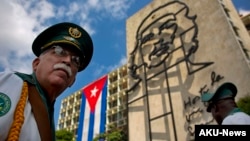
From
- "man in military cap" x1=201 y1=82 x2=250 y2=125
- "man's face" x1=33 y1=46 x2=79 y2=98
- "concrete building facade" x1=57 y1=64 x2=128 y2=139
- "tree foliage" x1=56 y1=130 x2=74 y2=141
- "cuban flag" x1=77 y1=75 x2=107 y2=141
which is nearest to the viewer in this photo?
"man's face" x1=33 y1=46 x2=79 y2=98

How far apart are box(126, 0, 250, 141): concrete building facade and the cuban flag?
190cm

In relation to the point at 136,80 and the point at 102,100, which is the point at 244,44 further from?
the point at 102,100

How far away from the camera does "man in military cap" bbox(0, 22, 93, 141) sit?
731mm

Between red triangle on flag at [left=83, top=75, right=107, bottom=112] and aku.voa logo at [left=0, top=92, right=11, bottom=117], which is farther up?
red triangle on flag at [left=83, top=75, right=107, bottom=112]

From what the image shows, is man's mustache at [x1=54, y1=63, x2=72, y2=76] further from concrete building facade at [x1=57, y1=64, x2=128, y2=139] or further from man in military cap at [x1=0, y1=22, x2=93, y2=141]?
concrete building facade at [x1=57, y1=64, x2=128, y2=139]

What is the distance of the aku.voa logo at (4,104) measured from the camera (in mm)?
711

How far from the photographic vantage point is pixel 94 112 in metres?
9.18

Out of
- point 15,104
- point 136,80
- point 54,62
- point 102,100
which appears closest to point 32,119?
point 15,104

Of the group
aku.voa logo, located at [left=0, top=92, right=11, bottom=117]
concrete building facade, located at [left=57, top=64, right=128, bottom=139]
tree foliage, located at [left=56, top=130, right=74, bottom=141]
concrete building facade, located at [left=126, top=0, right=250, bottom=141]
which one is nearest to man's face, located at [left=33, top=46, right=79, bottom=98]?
aku.voa logo, located at [left=0, top=92, right=11, bottom=117]

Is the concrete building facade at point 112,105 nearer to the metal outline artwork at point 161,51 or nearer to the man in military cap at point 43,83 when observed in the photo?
the metal outline artwork at point 161,51

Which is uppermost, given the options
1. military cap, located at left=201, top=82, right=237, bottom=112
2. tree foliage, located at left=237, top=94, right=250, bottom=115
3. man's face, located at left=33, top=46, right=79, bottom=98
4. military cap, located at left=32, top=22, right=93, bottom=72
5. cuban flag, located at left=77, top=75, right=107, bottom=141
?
cuban flag, located at left=77, top=75, right=107, bottom=141

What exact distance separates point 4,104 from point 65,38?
504 mm

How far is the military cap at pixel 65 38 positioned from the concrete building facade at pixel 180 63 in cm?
414

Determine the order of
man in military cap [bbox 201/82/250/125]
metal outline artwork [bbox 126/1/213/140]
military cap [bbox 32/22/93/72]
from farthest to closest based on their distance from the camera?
1. metal outline artwork [bbox 126/1/213/140]
2. man in military cap [bbox 201/82/250/125]
3. military cap [bbox 32/22/93/72]
